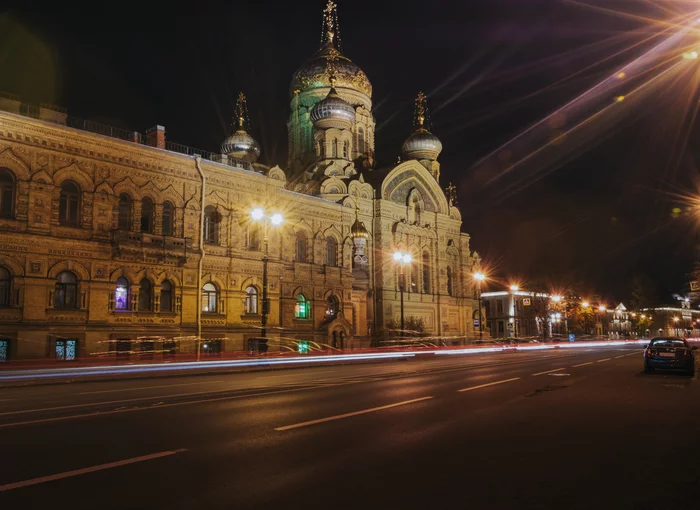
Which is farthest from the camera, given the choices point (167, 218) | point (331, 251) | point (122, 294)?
point (331, 251)

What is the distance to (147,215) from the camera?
103 feet

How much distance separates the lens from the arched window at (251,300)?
117 feet

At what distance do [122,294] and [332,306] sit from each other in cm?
1647

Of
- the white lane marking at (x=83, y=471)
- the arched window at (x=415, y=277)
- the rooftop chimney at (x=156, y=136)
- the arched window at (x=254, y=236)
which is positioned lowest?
the white lane marking at (x=83, y=471)

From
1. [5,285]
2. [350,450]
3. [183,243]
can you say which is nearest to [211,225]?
[183,243]

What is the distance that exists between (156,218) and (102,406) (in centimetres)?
2123

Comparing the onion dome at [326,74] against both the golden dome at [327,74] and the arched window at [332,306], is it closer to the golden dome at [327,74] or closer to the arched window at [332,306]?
the golden dome at [327,74]

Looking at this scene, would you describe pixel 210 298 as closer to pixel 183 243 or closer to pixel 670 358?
pixel 183 243

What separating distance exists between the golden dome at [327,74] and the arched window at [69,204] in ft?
108

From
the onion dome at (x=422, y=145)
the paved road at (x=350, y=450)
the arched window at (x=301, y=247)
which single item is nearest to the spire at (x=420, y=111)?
the onion dome at (x=422, y=145)

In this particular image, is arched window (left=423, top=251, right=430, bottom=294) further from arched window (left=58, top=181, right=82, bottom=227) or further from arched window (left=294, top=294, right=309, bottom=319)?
arched window (left=58, top=181, right=82, bottom=227)

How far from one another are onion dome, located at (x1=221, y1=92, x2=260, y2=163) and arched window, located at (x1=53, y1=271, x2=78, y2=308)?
26.2m

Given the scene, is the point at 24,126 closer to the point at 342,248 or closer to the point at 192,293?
the point at 192,293

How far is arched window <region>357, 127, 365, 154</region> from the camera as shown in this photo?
5831cm
